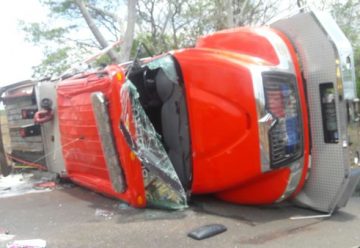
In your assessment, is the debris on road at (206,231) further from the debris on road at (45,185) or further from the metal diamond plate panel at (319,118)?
the debris on road at (45,185)

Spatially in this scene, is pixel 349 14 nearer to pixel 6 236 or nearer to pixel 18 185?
pixel 18 185

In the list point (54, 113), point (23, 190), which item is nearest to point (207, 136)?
point (54, 113)

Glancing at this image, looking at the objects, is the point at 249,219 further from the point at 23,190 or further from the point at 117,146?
the point at 23,190

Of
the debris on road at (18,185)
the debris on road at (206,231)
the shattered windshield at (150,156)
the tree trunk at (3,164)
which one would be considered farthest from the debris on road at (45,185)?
the debris on road at (206,231)

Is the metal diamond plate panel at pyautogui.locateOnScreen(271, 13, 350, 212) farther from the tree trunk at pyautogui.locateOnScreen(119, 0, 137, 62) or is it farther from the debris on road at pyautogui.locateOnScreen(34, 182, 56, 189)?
the tree trunk at pyautogui.locateOnScreen(119, 0, 137, 62)

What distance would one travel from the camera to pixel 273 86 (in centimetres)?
369

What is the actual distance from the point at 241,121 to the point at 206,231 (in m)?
0.91

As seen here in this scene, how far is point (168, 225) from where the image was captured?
3674mm

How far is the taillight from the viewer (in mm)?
3662

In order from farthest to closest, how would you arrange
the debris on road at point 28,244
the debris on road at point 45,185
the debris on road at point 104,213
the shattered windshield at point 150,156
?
the debris on road at point 45,185 < the debris on road at point 104,213 < the shattered windshield at point 150,156 < the debris on road at point 28,244

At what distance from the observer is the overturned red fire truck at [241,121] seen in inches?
146

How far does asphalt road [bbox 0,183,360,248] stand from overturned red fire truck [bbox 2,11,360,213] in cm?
15

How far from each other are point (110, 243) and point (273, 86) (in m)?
1.70

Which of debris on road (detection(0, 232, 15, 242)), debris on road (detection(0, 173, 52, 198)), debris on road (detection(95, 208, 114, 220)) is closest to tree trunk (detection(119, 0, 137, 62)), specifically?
debris on road (detection(0, 173, 52, 198))
